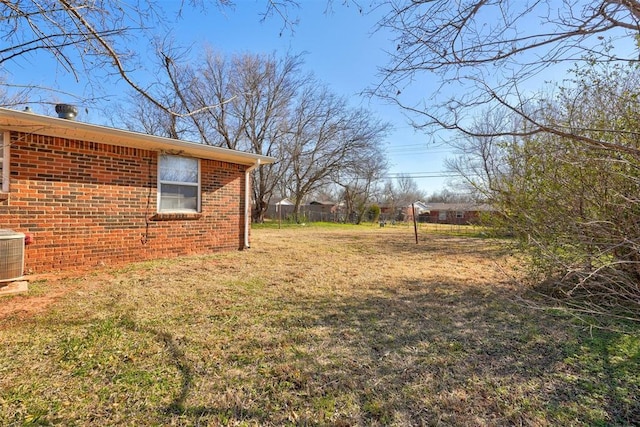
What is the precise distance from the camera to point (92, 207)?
5.02 metres

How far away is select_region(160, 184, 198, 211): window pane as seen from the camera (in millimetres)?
5963

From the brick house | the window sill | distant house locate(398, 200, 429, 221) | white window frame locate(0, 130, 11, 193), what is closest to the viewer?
white window frame locate(0, 130, 11, 193)

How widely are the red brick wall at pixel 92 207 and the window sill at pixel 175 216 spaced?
20 mm

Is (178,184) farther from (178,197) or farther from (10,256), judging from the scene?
(10,256)

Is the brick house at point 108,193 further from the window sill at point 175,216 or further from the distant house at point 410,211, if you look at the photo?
the distant house at point 410,211

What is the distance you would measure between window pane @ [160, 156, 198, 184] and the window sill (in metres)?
0.70

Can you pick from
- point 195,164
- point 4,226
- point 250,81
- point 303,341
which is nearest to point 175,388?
point 303,341

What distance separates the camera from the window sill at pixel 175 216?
578 cm

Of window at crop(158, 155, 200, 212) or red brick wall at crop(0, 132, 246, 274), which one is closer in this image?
red brick wall at crop(0, 132, 246, 274)

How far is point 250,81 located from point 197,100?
11.9ft

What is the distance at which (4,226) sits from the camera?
4.18 m

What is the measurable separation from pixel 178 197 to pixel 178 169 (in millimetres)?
588

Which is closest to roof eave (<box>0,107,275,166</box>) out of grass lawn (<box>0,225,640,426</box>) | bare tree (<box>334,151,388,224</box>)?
grass lawn (<box>0,225,640,426</box>)

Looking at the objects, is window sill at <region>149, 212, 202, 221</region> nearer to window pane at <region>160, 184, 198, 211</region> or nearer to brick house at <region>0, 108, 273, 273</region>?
brick house at <region>0, 108, 273, 273</region>
